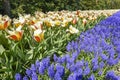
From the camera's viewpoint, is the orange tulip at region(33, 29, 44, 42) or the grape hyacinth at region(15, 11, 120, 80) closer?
the grape hyacinth at region(15, 11, 120, 80)

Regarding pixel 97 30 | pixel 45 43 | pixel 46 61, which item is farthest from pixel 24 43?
pixel 97 30

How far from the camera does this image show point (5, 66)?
3744mm

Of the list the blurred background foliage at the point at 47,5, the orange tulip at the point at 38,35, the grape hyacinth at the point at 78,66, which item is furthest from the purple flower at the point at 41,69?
the blurred background foliage at the point at 47,5

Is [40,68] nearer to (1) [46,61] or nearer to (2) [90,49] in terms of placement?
(1) [46,61]

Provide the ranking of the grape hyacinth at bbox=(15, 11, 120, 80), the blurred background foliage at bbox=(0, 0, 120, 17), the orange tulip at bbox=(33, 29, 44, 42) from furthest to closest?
the blurred background foliage at bbox=(0, 0, 120, 17), the orange tulip at bbox=(33, 29, 44, 42), the grape hyacinth at bbox=(15, 11, 120, 80)

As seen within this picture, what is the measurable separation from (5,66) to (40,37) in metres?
0.58

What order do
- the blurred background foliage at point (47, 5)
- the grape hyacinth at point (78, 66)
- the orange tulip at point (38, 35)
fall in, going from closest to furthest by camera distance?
the grape hyacinth at point (78, 66) < the orange tulip at point (38, 35) < the blurred background foliage at point (47, 5)

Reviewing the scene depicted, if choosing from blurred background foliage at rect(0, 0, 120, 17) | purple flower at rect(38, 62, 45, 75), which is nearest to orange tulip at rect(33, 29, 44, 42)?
purple flower at rect(38, 62, 45, 75)

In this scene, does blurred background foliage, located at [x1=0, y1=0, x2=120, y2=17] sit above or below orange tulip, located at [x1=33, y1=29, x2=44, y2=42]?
below

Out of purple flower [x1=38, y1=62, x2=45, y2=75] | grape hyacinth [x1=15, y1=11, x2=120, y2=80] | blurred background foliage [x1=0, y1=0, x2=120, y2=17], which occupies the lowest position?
blurred background foliage [x1=0, y1=0, x2=120, y2=17]

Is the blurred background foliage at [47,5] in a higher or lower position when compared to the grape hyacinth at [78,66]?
lower

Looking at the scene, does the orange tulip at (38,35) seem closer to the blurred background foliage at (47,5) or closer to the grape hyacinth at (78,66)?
the grape hyacinth at (78,66)

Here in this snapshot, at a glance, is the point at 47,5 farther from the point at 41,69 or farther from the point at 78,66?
the point at 41,69

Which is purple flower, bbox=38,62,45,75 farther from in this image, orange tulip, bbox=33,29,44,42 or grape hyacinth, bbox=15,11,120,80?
orange tulip, bbox=33,29,44,42
